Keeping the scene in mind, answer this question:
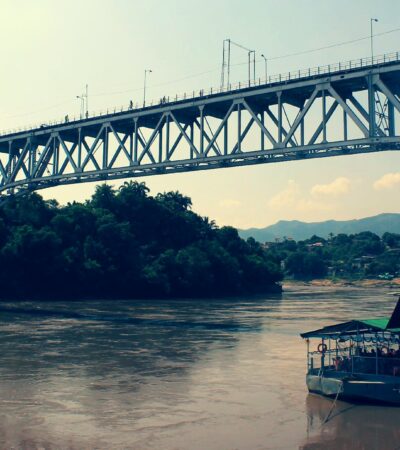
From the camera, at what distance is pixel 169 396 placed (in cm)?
2550

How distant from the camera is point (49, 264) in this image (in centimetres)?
8962

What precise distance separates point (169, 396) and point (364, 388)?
7898 millimetres

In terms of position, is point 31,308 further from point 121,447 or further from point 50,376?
point 121,447

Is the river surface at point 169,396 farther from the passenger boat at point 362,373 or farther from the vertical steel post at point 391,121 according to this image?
the vertical steel post at point 391,121

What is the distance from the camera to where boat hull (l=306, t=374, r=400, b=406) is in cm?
2352

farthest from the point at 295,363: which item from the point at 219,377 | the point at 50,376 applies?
the point at 50,376

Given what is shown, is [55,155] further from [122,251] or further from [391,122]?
[391,122]

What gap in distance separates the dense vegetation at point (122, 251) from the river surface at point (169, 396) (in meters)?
37.1

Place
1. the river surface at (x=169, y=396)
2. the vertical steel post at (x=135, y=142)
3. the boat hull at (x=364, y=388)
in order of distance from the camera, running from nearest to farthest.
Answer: the river surface at (x=169, y=396) < the boat hull at (x=364, y=388) < the vertical steel post at (x=135, y=142)

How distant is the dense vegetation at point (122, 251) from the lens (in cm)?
8906

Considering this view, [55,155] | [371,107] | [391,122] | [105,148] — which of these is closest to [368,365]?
[391,122]

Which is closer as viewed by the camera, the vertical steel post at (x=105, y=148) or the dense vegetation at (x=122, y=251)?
the vertical steel post at (x=105, y=148)

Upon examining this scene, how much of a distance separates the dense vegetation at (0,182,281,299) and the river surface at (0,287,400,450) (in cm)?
3714

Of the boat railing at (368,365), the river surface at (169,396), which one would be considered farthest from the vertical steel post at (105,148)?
the boat railing at (368,365)
